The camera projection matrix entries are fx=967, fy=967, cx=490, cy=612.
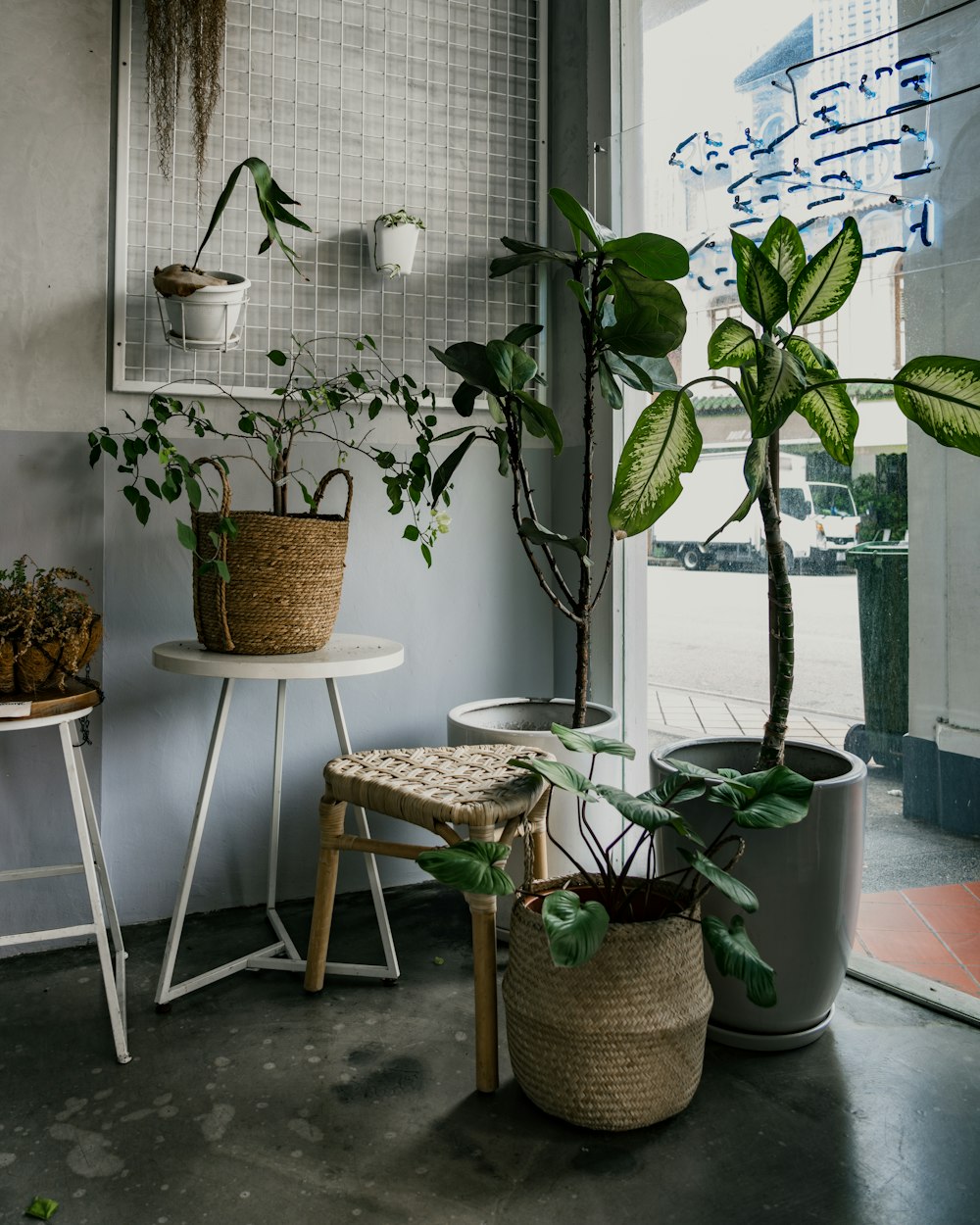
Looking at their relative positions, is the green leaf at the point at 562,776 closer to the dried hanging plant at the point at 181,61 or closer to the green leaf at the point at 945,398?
the green leaf at the point at 945,398

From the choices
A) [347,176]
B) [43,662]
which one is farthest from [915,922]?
[347,176]

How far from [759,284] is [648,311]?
318 millimetres

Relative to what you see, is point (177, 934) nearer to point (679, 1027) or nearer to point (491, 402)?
point (679, 1027)

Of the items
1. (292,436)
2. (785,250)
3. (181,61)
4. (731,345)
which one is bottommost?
(292,436)

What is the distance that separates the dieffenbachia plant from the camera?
1.43 m

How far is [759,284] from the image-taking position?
61.1 inches

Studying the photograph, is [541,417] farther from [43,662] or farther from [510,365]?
[43,662]

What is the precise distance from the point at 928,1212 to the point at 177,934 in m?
1.32

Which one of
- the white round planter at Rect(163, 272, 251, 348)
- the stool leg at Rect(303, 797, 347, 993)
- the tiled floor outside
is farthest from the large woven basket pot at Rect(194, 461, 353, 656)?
the tiled floor outside

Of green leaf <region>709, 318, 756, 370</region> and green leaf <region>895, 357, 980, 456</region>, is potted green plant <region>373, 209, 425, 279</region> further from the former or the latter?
green leaf <region>895, 357, 980, 456</region>

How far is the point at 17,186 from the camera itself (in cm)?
204

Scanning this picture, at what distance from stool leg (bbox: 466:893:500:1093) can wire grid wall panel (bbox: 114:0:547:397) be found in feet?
4.43

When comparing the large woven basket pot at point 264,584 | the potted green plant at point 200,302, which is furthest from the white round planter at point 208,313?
the large woven basket pot at point 264,584

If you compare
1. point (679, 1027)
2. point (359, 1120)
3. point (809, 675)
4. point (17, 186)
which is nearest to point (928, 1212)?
point (679, 1027)
